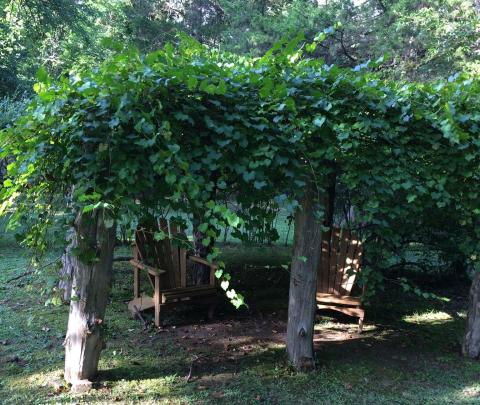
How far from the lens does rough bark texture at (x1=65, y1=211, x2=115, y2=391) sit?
2.93 metres

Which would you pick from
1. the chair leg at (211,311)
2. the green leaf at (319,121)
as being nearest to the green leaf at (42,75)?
the green leaf at (319,121)

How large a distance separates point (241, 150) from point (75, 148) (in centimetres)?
103

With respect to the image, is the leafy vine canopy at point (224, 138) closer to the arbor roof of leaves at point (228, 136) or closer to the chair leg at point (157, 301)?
the arbor roof of leaves at point (228, 136)

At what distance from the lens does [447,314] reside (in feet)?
18.2

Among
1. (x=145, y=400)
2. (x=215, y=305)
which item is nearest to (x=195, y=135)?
(x=145, y=400)

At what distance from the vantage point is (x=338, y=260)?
4.99m

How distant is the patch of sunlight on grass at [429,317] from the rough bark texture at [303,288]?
87.5 inches

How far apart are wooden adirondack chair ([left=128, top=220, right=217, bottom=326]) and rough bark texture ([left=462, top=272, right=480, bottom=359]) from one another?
245 cm

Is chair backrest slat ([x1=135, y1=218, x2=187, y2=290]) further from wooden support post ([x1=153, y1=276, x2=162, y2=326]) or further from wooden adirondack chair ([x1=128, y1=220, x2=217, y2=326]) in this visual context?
wooden support post ([x1=153, y1=276, x2=162, y2=326])

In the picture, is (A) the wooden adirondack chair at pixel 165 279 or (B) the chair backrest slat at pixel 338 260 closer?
(A) the wooden adirondack chair at pixel 165 279

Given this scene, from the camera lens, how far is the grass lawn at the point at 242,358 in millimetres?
3156

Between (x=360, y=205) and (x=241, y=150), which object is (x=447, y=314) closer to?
(x=360, y=205)

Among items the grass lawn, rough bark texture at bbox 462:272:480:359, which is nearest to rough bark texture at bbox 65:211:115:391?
the grass lawn

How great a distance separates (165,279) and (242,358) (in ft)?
4.66
